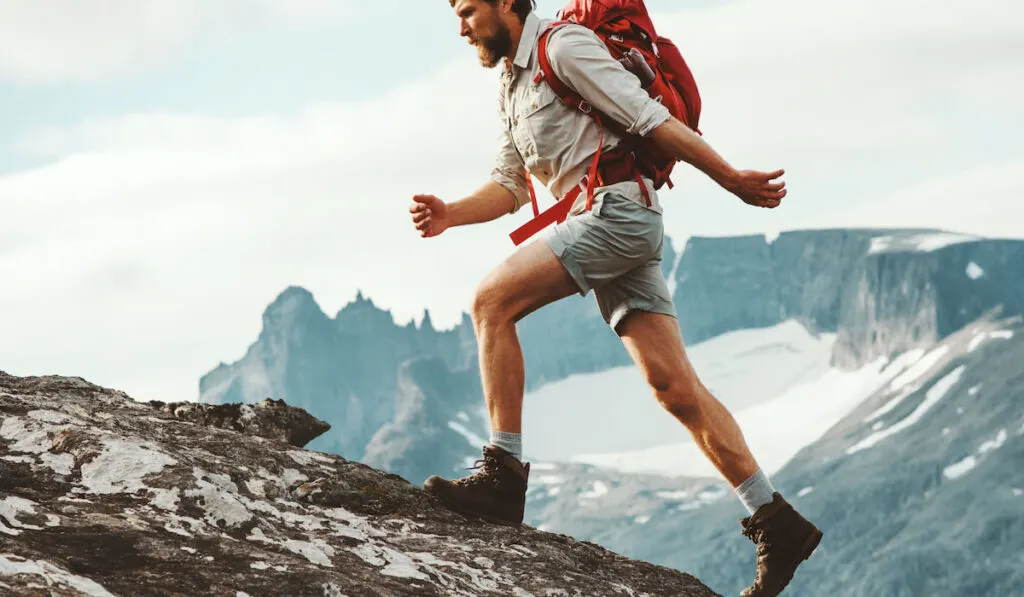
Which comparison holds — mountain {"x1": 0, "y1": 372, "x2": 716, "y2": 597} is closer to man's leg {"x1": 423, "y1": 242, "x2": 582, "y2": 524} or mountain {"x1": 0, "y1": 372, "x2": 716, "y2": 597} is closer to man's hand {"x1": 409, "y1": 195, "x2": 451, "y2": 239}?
man's leg {"x1": 423, "y1": 242, "x2": 582, "y2": 524}

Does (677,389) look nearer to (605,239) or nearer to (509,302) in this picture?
(605,239)

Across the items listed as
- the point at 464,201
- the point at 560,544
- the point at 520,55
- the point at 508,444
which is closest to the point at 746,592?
the point at 560,544

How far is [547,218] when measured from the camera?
828 centimetres

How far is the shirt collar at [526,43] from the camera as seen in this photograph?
26.1 ft

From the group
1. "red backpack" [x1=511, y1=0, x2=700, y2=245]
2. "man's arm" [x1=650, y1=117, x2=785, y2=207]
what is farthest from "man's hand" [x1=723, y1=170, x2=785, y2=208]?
"red backpack" [x1=511, y1=0, x2=700, y2=245]

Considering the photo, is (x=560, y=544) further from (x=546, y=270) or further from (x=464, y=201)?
(x=464, y=201)

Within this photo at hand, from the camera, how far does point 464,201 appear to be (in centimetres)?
→ 869

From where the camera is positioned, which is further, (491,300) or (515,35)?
(515,35)

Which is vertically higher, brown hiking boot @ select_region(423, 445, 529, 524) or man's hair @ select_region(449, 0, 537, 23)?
man's hair @ select_region(449, 0, 537, 23)

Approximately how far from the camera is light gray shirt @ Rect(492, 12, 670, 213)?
7648mm

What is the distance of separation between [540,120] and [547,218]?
68 centimetres

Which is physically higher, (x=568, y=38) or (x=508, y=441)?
(x=568, y=38)

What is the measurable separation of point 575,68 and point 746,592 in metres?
3.54

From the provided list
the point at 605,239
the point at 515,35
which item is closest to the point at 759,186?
the point at 605,239
